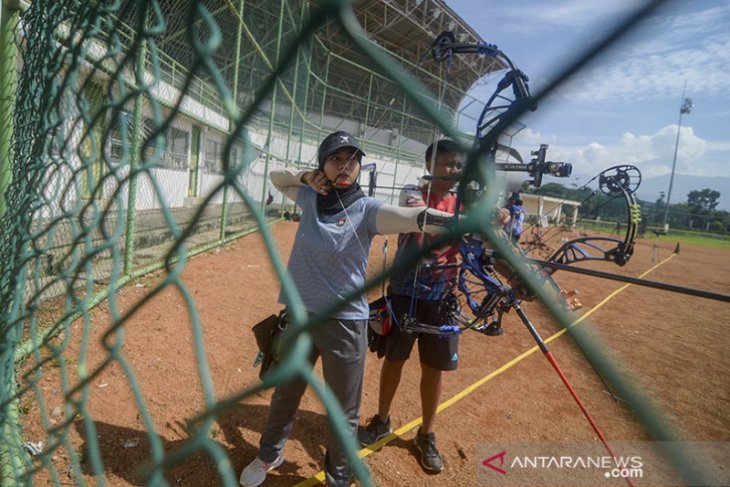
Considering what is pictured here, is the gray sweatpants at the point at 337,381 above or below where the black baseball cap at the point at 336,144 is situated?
below

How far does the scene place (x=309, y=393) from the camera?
295 centimetres

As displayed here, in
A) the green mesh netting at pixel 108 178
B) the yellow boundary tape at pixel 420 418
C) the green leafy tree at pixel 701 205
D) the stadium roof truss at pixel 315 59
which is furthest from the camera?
the green leafy tree at pixel 701 205

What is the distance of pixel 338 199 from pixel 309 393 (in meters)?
1.75

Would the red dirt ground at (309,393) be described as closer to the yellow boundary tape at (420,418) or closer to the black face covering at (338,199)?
the yellow boundary tape at (420,418)

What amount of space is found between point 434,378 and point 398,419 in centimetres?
68

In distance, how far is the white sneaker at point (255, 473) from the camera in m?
2.03

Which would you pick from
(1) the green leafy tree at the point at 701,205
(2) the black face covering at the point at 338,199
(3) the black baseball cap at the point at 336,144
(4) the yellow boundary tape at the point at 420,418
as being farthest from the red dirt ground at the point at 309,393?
(1) the green leafy tree at the point at 701,205

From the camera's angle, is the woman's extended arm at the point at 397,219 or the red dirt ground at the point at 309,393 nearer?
the woman's extended arm at the point at 397,219

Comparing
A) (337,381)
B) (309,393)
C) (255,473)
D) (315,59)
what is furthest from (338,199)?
(315,59)

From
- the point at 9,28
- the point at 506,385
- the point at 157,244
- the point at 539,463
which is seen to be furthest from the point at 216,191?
the point at 157,244

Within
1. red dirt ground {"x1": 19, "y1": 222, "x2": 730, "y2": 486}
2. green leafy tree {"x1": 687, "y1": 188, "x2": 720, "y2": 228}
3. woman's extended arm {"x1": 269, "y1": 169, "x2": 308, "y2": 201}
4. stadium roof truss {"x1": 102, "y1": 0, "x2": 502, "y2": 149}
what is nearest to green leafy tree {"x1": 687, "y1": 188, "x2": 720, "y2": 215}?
green leafy tree {"x1": 687, "y1": 188, "x2": 720, "y2": 228}

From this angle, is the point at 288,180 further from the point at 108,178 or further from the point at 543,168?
the point at 543,168

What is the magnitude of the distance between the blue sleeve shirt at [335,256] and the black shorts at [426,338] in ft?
1.55

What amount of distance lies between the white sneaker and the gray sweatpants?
0.16 meters
